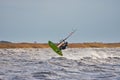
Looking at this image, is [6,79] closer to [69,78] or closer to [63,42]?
[69,78]

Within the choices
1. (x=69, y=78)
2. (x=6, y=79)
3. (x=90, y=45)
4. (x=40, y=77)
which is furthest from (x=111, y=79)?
(x=90, y=45)

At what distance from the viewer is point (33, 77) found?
77.9 ft

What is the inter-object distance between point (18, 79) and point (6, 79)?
0.75 metres

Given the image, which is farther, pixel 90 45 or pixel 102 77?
pixel 90 45

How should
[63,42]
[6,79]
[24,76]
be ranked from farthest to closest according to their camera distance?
1. [63,42]
2. [24,76]
3. [6,79]

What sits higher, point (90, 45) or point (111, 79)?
point (111, 79)

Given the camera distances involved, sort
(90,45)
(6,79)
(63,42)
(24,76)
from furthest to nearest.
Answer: (90,45), (63,42), (24,76), (6,79)

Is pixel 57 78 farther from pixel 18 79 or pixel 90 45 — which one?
pixel 90 45

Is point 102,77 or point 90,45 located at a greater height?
point 102,77

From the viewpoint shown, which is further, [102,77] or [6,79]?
[102,77]

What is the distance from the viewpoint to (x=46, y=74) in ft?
83.7

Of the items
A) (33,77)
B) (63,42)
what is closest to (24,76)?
(33,77)

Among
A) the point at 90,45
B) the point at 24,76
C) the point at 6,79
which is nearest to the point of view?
the point at 6,79

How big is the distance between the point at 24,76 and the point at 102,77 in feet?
17.3
